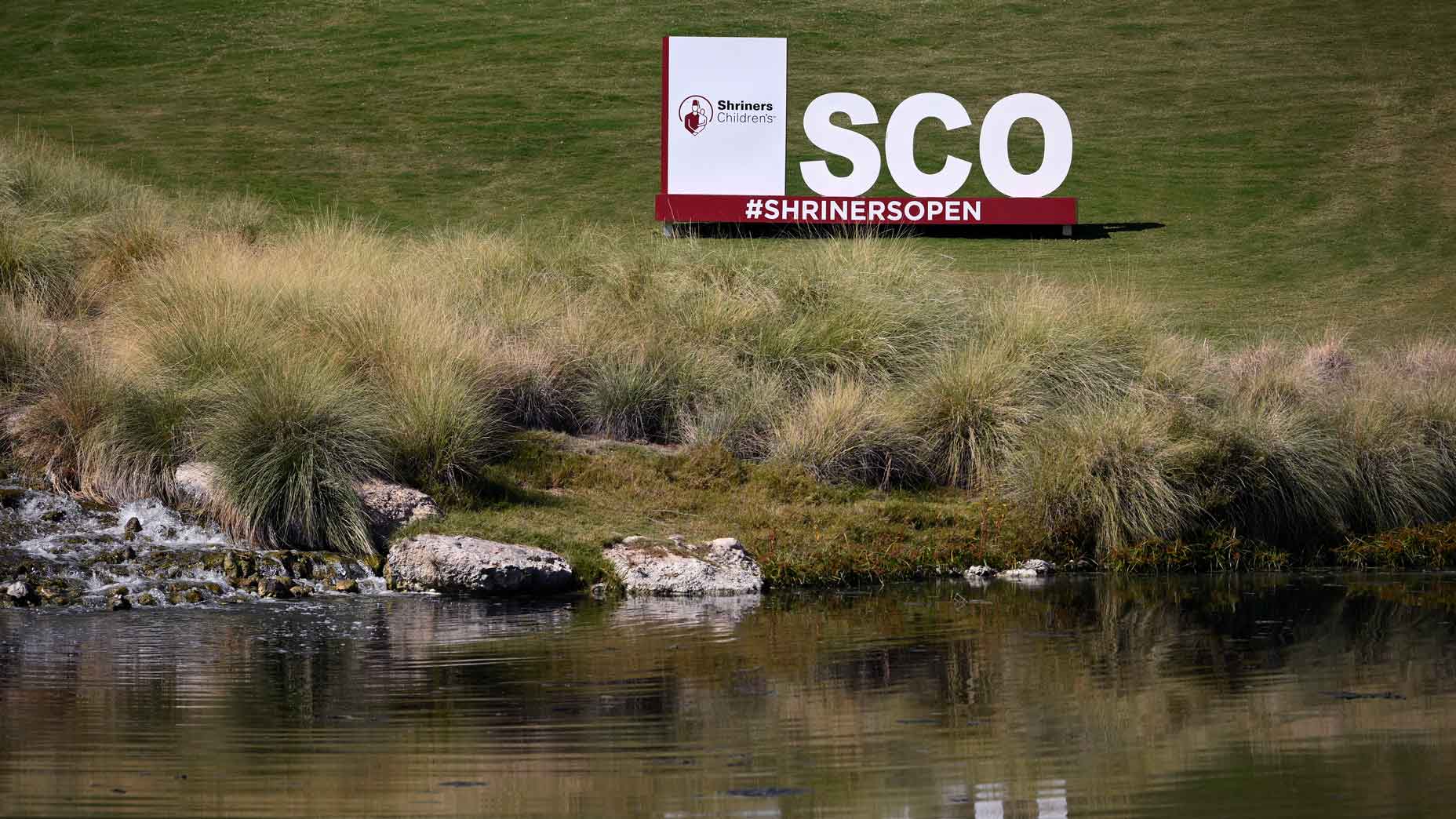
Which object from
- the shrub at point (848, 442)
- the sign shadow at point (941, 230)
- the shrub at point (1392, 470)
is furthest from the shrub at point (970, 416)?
the sign shadow at point (941, 230)

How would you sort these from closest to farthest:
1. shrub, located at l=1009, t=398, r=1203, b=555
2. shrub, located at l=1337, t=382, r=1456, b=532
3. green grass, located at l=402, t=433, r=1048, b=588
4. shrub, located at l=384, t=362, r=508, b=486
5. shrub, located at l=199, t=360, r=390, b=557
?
shrub, located at l=199, t=360, r=390, b=557 → green grass, located at l=402, t=433, r=1048, b=588 → shrub, located at l=1009, t=398, r=1203, b=555 → shrub, located at l=384, t=362, r=508, b=486 → shrub, located at l=1337, t=382, r=1456, b=532

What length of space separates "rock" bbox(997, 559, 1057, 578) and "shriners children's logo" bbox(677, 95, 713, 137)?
14.8 meters

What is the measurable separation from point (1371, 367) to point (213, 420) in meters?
11.2

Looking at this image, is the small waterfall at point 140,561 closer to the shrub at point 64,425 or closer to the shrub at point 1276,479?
the shrub at point 64,425

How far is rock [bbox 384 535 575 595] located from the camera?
37.9ft

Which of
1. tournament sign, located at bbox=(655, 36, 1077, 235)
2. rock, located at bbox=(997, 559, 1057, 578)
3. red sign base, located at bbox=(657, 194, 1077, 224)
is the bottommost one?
rock, located at bbox=(997, 559, 1057, 578)

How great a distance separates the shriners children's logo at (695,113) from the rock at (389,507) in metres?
14.4

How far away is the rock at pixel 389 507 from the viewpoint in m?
12.4

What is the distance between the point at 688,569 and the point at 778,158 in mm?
15283

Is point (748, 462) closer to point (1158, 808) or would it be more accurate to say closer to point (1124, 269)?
point (1158, 808)

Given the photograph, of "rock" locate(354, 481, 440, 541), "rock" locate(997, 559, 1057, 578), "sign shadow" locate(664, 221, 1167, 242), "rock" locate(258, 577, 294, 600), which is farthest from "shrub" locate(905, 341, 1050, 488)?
"sign shadow" locate(664, 221, 1167, 242)

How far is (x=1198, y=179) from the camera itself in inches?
1177

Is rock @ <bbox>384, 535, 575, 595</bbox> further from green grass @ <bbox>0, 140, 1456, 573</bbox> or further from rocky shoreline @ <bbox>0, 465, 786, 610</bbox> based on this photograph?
green grass @ <bbox>0, 140, 1456, 573</bbox>

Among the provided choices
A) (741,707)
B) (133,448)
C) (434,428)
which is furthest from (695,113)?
(741,707)
